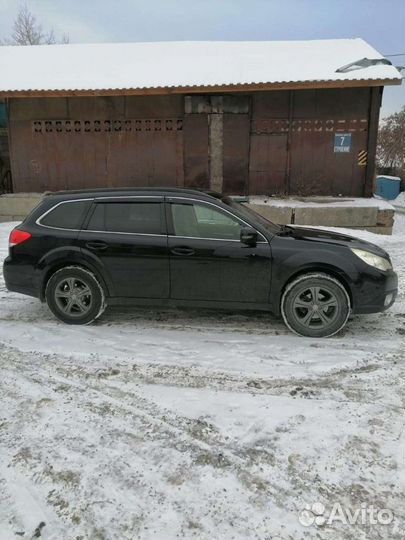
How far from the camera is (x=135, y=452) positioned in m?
2.84

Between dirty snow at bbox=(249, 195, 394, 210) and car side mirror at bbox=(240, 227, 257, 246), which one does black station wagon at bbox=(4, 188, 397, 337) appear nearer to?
car side mirror at bbox=(240, 227, 257, 246)

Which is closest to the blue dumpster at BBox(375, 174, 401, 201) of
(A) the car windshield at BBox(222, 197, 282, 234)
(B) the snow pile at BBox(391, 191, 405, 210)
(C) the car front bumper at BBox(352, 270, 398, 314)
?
(B) the snow pile at BBox(391, 191, 405, 210)

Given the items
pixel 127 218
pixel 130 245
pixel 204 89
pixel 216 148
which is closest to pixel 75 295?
pixel 130 245

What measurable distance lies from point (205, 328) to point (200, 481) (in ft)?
7.87

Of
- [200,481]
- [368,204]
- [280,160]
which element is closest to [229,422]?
[200,481]

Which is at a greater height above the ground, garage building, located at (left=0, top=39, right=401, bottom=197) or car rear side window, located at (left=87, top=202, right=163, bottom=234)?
garage building, located at (left=0, top=39, right=401, bottom=197)

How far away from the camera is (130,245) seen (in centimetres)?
484

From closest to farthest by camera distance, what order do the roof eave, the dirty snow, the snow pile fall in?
the roof eave
the dirty snow
the snow pile

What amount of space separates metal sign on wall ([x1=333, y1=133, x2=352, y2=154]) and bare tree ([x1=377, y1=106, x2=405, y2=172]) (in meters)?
16.6

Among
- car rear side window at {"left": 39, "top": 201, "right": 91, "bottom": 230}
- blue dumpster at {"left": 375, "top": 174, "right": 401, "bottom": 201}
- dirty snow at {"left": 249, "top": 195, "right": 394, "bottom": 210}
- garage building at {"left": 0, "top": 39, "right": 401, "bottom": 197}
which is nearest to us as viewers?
car rear side window at {"left": 39, "top": 201, "right": 91, "bottom": 230}

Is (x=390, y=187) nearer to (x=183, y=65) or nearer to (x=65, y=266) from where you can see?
(x=183, y=65)

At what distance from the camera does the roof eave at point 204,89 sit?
34.5 ft

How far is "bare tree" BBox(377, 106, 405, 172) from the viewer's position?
88.2 ft

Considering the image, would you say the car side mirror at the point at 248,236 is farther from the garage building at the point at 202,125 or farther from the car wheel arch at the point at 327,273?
the garage building at the point at 202,125
